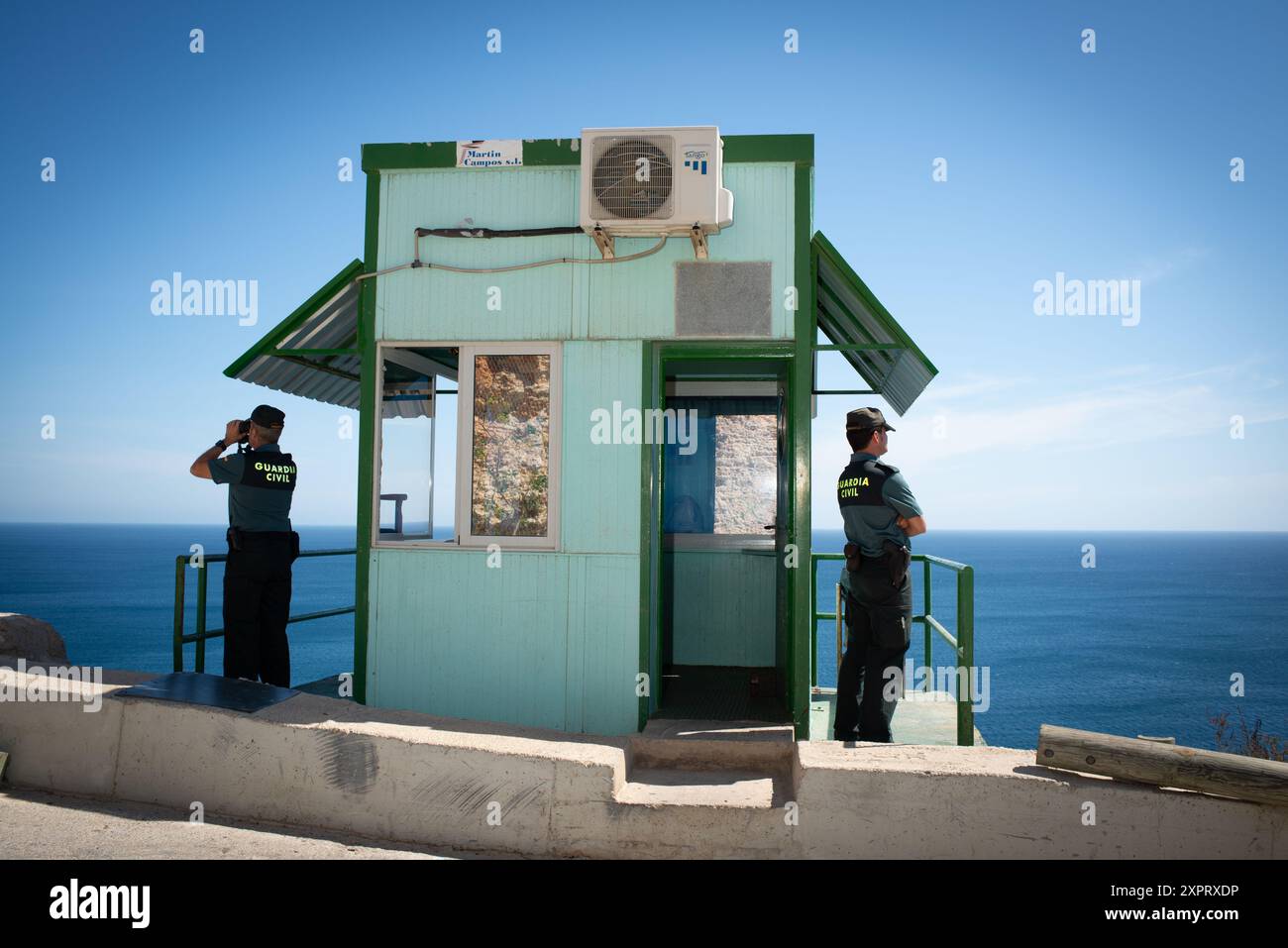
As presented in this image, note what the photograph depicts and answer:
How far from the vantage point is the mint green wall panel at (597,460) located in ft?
18.4

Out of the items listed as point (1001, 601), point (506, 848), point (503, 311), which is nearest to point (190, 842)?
point (506, 848)

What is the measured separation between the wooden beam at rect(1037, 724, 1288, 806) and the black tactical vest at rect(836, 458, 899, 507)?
62.2 inches

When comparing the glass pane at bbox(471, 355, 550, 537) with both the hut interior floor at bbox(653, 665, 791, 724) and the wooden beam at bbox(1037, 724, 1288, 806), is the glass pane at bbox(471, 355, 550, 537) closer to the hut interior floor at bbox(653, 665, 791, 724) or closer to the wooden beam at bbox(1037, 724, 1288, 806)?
the hut interior floor at bbox(653, 665, 791, 724)

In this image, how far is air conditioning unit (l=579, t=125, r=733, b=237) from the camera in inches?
203

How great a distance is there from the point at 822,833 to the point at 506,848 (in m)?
1.54

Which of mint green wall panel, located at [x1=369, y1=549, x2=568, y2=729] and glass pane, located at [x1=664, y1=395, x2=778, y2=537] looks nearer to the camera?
mint green wall panel, located at [x1=369, y1=549, x2=568, y2=729]

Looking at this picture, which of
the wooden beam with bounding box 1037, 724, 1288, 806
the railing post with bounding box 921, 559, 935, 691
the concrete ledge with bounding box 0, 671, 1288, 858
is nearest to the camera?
the wooden beam with bounding box 1037, 724, 1288, 806

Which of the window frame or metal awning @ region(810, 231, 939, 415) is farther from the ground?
metal awning @ region(810, 231, 939, 415)

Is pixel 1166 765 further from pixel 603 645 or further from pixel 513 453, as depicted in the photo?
pixel 513 453

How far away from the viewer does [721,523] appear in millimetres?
7812

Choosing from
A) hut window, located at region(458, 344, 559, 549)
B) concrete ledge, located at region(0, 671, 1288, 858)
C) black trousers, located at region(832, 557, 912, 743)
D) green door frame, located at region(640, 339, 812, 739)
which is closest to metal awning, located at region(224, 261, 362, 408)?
hut window, located at region(458, 344, 559, 549)

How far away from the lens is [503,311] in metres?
5.79

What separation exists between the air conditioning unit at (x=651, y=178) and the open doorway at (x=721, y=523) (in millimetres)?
2386

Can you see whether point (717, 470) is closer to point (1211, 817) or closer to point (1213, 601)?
point (1211, 817)
